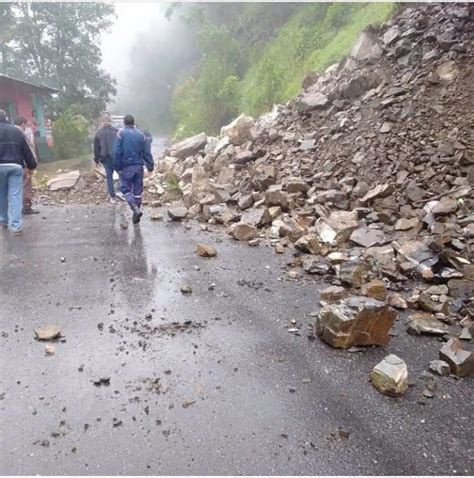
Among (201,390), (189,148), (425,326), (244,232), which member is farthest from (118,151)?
(425,326)

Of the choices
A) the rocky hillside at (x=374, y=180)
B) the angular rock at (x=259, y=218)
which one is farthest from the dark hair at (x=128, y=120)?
the angular rock at (x=259, y=218)

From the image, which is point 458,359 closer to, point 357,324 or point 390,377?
point 390,377

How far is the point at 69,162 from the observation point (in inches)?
604

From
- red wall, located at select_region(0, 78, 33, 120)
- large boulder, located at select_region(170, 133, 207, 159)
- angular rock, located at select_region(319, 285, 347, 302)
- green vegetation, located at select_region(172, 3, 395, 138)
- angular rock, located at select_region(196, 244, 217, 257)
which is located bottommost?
angular rock, located at select_region(319, 285, 347, 302)

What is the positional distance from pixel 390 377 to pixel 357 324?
0.52 metres

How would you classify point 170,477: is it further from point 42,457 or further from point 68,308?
point 68,308

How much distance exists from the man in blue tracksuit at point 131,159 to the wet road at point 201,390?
2355 mm

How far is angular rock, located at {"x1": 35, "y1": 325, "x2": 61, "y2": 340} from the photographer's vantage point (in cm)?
321

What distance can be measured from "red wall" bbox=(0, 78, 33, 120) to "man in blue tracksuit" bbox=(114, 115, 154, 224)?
10757 millimetres

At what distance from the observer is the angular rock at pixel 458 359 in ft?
8.93

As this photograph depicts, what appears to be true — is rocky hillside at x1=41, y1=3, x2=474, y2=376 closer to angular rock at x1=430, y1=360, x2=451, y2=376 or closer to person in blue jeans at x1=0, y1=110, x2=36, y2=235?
angular rock at x1=430, y1=360, x2=451, y2=376

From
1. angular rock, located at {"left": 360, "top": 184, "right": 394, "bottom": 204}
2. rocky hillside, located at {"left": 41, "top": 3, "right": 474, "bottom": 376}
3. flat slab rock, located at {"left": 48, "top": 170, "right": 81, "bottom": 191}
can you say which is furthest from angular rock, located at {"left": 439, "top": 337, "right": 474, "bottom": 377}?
flat slab rock, located at {"left": 48, "top": 170, "right": 81, "bottom": 191}

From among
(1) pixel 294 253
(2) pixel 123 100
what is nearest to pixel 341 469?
(1) pixel 294 253

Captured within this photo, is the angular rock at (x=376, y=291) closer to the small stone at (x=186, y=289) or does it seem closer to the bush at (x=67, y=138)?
the small stone at (x=186, y=289)
